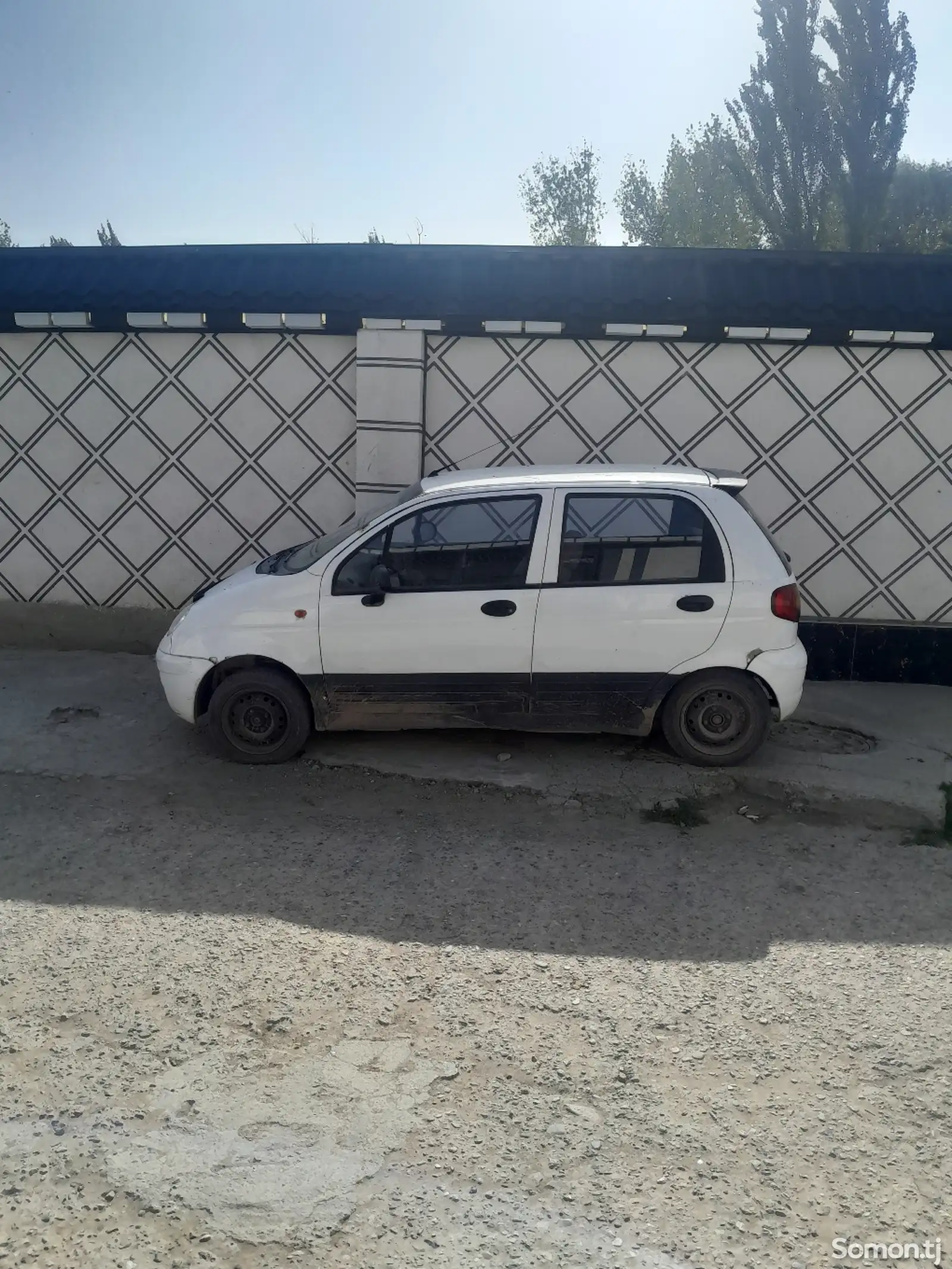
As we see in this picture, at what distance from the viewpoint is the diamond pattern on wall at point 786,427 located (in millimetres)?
7645

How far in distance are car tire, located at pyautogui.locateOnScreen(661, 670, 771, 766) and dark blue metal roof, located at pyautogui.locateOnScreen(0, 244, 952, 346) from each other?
3.24 m

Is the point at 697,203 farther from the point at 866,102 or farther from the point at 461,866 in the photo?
the point at 461,866

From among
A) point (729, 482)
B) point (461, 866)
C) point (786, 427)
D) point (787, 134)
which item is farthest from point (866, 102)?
point (461, 866)

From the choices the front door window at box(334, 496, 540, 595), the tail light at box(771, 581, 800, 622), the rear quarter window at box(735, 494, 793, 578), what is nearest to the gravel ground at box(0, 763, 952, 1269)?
the tail light at box(771, 581, 800, 622)

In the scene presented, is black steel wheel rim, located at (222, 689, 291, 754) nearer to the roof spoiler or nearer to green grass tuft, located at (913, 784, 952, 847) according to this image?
the roof spoiler

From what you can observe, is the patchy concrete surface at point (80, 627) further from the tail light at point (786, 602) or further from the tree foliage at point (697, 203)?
the tree foliage at point (697, 203)

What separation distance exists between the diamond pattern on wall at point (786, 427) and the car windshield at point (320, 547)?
2.05 m

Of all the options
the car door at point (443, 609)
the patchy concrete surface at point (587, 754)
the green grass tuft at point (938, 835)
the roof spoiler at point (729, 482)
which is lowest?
the green grass tuft at point (938, 835)

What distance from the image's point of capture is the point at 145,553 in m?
8.39

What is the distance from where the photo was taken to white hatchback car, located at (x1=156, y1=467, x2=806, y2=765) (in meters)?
5.64

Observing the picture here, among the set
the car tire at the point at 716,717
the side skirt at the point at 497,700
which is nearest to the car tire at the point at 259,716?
the side skirt at the point at 497,700

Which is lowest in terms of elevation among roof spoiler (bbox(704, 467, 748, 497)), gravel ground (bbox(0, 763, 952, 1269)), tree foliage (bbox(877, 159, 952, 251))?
gravel ground (bbox(0, 763, 952, 1269))
